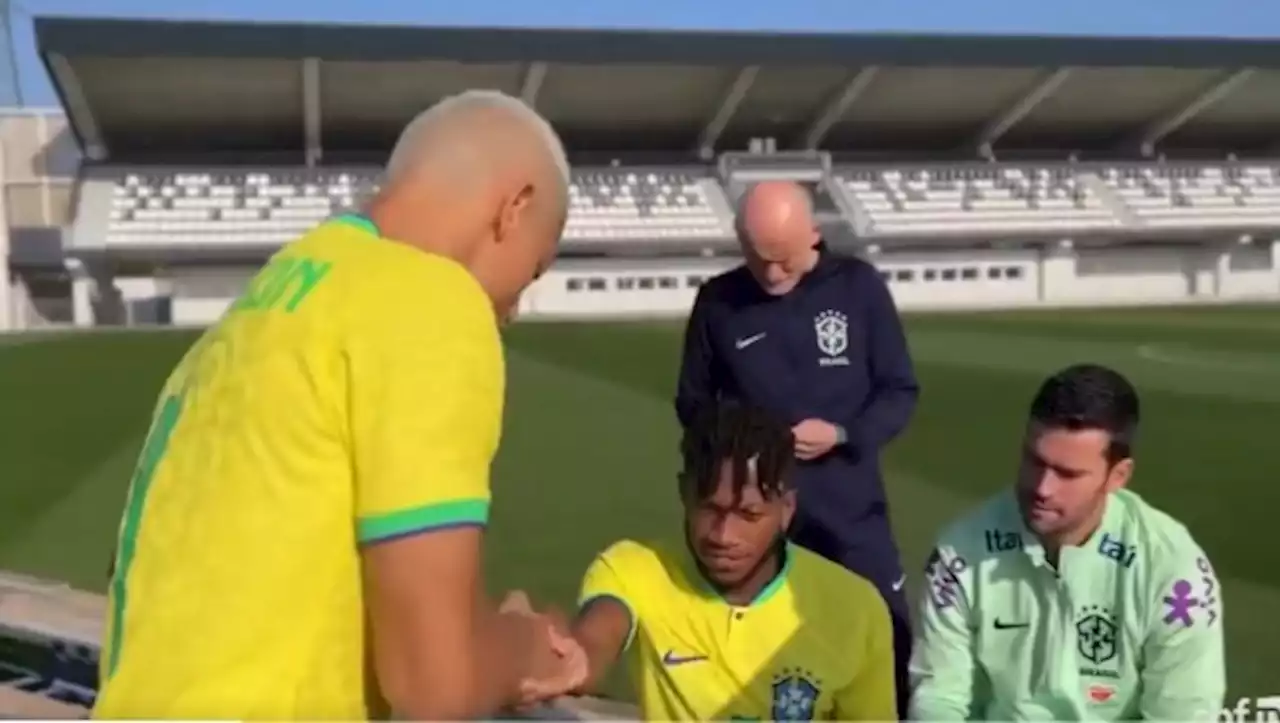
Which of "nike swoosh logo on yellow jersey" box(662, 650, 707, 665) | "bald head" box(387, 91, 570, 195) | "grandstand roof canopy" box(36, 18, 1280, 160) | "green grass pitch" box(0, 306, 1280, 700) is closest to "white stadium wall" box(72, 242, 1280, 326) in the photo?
"grandstand roof canopy" box(36, 18, 1280, 160)

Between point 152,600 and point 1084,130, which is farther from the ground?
point 1084,130

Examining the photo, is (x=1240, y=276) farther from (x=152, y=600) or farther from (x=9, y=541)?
(x=152, y=600)

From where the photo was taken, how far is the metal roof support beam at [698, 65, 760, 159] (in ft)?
129

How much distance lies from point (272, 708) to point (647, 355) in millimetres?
18406

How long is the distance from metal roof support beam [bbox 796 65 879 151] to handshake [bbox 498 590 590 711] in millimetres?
39112

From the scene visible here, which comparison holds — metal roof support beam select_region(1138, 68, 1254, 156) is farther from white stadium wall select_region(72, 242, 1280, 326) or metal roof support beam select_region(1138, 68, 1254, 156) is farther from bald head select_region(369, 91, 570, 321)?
bald head select_region(369, 91, 570, 321)

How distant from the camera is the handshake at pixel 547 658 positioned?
1.75 meters

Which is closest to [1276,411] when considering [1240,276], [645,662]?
[645,662]

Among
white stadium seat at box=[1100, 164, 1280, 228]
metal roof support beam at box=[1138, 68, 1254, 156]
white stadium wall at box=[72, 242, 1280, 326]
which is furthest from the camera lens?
metal roof support beam at box=[1138, 68, 1254, 156]

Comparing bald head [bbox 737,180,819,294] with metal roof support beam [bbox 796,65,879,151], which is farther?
metal roof support beam [bbox 796,65,879,151]

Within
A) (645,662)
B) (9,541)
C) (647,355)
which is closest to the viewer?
(645,662)

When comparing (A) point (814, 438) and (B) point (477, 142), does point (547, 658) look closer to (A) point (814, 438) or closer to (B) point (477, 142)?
(B) point (477, 142)

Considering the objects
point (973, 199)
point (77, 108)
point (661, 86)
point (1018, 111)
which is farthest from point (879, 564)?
point (1018, 111)

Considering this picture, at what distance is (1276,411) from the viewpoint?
12.8 meters
